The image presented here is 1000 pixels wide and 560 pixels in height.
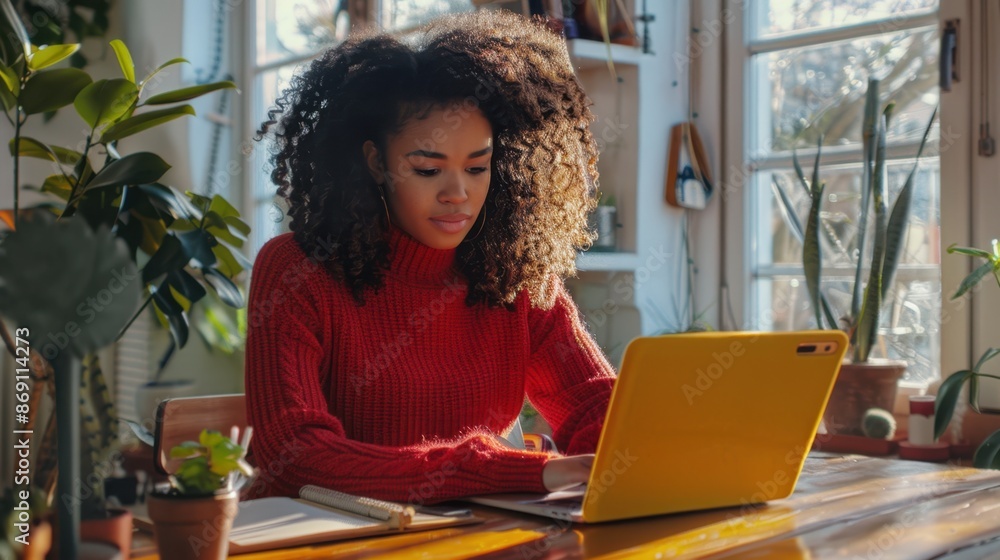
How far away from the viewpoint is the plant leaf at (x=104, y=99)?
1704 mm

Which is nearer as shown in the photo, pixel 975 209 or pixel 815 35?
pixel 975 209

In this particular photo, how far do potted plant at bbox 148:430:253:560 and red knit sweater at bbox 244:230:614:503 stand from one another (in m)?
0.42

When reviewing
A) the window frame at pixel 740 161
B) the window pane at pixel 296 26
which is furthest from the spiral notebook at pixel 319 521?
the window pane at pixel 296 26

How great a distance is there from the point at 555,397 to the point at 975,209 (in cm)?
114

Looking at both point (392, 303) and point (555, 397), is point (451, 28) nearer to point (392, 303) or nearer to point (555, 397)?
point (392, 303)

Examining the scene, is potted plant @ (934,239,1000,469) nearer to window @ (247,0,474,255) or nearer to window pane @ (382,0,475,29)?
window pane @ (382,0,475,29)

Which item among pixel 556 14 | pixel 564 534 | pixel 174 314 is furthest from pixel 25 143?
pixel 564 534

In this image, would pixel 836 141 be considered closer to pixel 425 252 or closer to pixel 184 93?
pixel 425 252

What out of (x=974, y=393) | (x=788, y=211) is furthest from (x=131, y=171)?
(x=974, y=393)

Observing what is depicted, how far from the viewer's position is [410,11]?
10.9 feet

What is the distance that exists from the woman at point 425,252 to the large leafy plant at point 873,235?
79cm

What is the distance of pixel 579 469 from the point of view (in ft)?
3.73

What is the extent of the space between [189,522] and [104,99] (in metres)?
1.19

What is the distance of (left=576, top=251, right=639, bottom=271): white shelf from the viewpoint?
251 cm
